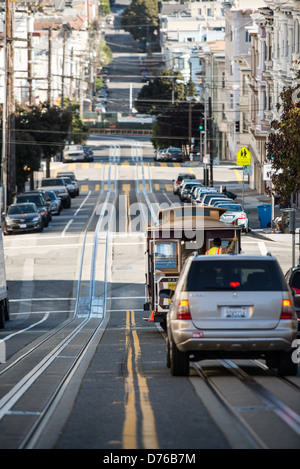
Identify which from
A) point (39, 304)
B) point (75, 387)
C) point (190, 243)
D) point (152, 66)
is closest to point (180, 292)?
point (75, 387)

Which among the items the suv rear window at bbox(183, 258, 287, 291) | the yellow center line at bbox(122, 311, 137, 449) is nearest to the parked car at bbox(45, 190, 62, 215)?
the yellow center line at bbox(122, 311, 137, 449)

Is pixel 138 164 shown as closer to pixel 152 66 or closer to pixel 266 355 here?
pixel 266 355

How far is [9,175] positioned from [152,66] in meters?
149

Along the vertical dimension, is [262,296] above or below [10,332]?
above

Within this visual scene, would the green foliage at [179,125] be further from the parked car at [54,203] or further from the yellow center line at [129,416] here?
the yellow center line at [129,416]

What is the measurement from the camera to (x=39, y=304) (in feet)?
103

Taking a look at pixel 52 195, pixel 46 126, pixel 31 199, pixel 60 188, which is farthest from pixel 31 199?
pixel 46 126

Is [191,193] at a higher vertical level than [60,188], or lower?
lower

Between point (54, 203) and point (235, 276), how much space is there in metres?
44.5

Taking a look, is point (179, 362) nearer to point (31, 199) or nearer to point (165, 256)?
point (165, 256)

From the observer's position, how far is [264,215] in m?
48.7

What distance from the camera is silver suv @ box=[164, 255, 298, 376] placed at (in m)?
12.8

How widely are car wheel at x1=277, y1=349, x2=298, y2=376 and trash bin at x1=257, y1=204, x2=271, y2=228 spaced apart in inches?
1397

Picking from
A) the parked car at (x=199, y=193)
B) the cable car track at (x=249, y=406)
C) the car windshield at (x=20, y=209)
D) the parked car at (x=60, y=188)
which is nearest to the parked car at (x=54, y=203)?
the parked car at (x=60, y=188)
